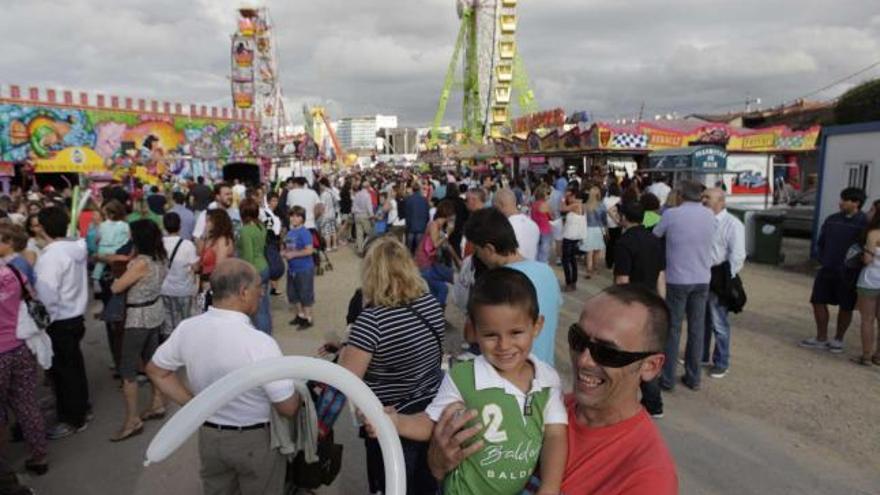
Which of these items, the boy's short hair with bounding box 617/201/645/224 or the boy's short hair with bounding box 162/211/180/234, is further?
the boy's short hair with bounding box 162/211/180/234

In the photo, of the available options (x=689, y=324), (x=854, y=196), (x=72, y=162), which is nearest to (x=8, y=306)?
(x=689, y=324)

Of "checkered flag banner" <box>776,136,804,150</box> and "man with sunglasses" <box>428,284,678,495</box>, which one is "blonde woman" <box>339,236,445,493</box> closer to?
"man with sunglasses" <box>428,284,678,495</box>

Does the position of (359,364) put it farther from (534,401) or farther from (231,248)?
(231,248)

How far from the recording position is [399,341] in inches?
93.5

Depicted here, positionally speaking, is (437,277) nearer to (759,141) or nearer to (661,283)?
(661,283)

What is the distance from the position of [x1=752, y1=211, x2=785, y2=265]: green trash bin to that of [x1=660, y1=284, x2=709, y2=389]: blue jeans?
23.2 ft

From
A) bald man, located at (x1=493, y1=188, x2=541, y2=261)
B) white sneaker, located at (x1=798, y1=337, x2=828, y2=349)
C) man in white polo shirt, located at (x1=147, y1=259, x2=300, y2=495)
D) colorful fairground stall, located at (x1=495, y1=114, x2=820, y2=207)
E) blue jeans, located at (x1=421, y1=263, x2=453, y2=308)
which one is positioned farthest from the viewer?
colorful fairground stall, located at (x1=495, y1=114, x2=820, y2=207)

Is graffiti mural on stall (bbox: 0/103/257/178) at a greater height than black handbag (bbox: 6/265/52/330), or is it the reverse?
graffiti mural on stall (bbox: 0/103/257/178)

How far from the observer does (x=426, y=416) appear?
1.53 m

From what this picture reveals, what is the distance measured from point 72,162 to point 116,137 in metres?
2.75

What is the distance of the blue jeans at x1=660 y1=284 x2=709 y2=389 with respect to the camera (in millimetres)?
4516

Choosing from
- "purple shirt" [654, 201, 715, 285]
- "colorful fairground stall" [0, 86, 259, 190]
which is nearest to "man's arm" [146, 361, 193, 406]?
"purple shirt" [654, 201, 715, 285]

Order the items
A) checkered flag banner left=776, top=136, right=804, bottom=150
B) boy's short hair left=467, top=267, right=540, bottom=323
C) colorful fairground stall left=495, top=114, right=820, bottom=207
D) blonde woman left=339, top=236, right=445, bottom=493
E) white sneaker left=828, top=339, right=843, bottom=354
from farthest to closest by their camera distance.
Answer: checkered flag banner left=776, top=136, right=804, bottom=150
colorful fairground stall left=495, top=114, right=820, bottom=207
white sneaker left=828, top=339, right=843, bottom=354
blonde woman left=339, top=236, right=445, bottom=493
boy's short hair left=467, top=267, right=540, bottom=323

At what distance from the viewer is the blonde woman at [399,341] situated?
2336 mm
